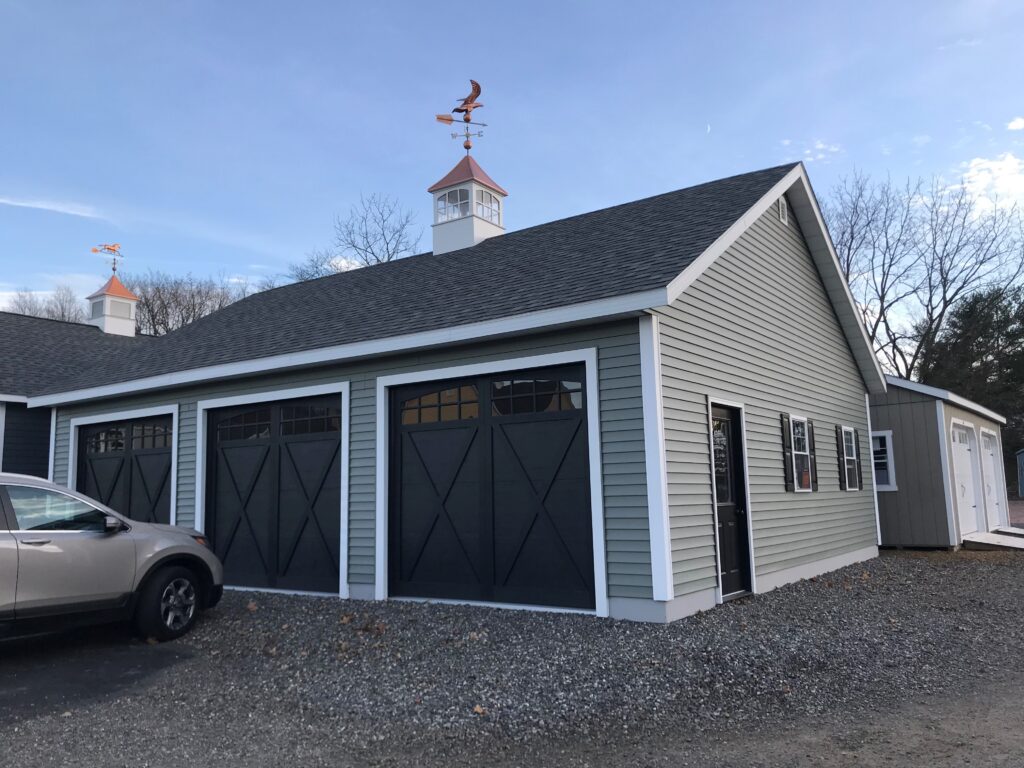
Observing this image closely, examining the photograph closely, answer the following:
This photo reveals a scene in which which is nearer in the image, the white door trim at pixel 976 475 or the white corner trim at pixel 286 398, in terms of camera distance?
the white corner trim at pixel 286 398

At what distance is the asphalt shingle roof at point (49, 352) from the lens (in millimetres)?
14062

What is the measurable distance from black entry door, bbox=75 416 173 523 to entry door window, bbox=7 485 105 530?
14.0ft

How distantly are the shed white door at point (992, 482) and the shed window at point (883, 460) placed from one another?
3.61m

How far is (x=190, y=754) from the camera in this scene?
14.1 feet

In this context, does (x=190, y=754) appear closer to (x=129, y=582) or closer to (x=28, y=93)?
(x=129, y=582)

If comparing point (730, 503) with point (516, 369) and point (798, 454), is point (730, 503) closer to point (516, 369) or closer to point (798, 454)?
point (798, 454)

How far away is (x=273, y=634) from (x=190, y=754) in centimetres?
281

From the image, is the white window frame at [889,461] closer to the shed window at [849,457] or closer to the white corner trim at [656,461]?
the shed window at [849,457]

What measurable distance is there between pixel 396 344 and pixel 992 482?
15179 millimetres

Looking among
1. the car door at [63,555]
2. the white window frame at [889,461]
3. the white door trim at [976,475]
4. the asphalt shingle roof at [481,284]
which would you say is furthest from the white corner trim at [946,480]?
the car door at [63,555]

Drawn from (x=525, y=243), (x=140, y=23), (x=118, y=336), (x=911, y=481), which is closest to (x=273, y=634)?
(x=525, y=243)

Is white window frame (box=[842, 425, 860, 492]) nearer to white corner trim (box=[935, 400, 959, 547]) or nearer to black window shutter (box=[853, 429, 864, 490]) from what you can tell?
black window shutter (box=[853, 429, 864, 490])

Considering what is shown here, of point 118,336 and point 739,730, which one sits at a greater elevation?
point 118,336

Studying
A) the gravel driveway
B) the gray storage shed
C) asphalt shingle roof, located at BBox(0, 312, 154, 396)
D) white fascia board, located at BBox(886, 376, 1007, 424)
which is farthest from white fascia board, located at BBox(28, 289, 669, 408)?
the gray storage shed
